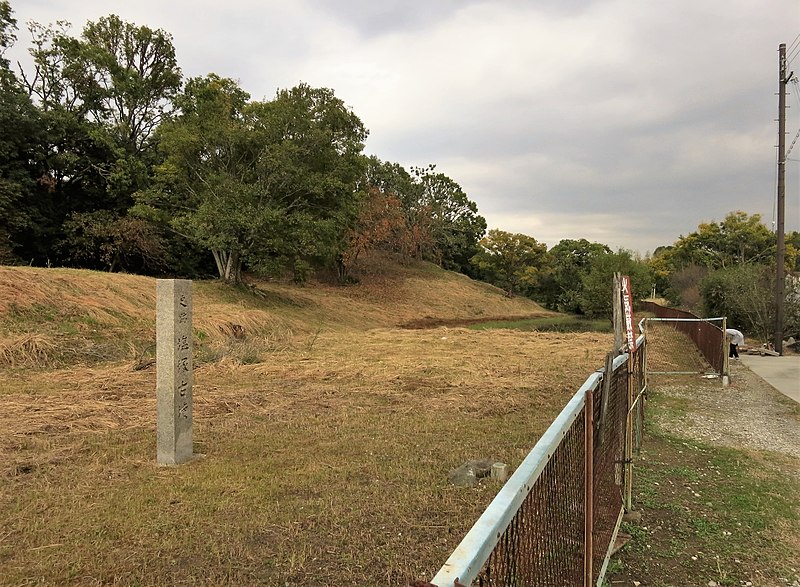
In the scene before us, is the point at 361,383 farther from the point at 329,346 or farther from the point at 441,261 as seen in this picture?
the point at 441,261

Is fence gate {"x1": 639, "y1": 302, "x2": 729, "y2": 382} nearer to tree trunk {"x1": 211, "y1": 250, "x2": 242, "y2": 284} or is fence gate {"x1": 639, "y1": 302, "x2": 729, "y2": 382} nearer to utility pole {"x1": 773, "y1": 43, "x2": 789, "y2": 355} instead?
utility pole {"x1": 773, "y1": 43, "x2": 789, "y2": 355}

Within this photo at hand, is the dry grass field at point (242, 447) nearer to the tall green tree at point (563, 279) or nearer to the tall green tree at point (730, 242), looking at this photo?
the tall green tree at point (563, 279)

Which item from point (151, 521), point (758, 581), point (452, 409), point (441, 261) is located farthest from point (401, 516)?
point (441, 261)

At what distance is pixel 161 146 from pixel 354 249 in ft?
49.3

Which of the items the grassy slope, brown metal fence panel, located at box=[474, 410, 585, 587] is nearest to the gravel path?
brown metal fence panel, located at box=[474, 410, 585, 587]

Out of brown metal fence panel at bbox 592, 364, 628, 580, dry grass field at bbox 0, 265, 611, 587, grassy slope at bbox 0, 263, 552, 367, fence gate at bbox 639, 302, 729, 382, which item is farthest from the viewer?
grassy slope at bbox 0, 263, 552, 367

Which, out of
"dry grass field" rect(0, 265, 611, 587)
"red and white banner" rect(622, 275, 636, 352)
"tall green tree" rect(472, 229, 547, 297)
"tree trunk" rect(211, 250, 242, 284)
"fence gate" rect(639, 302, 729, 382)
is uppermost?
"tall green tree" rect(472, 229, 547, 297)

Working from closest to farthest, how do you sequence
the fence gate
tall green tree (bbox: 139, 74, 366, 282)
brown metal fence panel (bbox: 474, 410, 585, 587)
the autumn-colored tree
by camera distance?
brown metal fence panel (bbox: 474, 410, 585, 587) < the fence gate < tall green tree (bbox: 139, 74, 366, 282) < the autumn-colored tree

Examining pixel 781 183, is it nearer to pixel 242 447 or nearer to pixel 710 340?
pixel 710 340

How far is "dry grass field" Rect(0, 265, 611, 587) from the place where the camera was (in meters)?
3.23

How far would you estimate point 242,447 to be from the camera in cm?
545

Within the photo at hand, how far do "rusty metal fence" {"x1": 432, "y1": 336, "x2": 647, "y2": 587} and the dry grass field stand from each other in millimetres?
984

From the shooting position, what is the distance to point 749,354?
14.2 metres

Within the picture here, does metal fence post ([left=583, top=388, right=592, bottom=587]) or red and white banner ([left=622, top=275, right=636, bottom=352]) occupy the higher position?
red and white banner ([left=622, top=275, right=636, bottom=352])
